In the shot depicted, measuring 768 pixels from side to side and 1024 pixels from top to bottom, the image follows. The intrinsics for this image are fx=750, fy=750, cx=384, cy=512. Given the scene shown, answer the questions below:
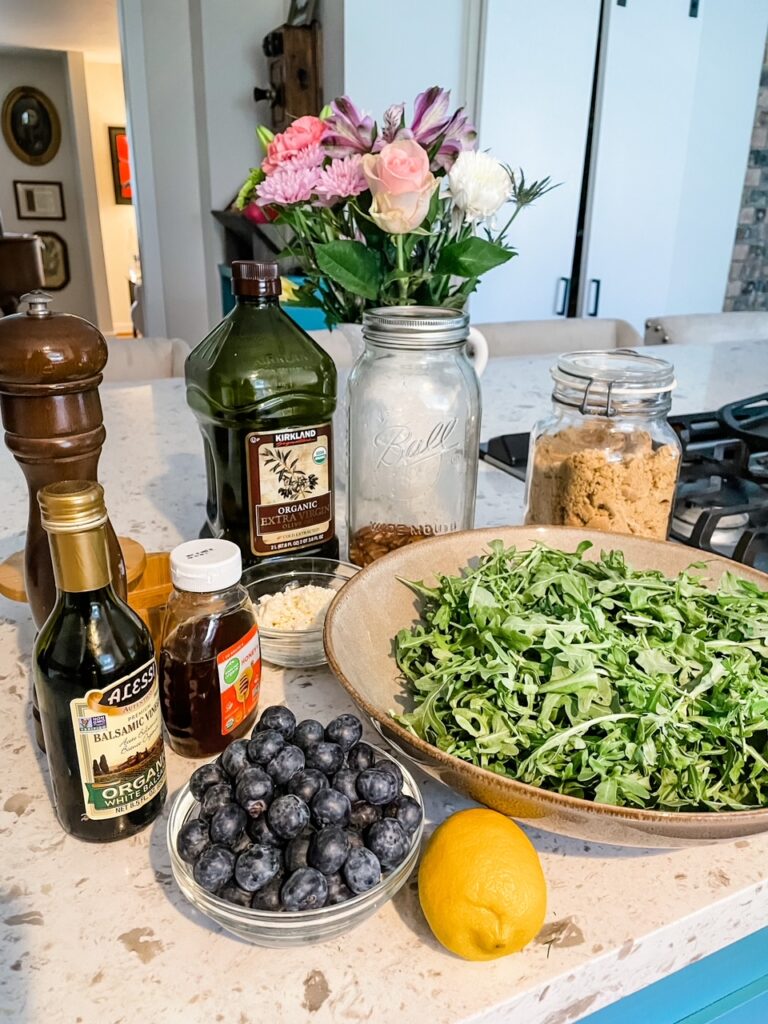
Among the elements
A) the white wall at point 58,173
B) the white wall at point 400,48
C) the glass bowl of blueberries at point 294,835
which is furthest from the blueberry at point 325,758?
the white wall at point 58,173

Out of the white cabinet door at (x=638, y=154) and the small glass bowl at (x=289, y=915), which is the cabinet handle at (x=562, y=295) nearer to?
the white cabinet door at (x=638, y=154)

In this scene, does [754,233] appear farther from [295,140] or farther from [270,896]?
[270,896]

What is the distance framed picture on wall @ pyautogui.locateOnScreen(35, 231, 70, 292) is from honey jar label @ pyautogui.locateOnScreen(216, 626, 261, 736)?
25.0 ft

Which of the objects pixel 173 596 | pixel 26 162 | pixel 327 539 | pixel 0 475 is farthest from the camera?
pixel 26 162

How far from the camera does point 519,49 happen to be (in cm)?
288

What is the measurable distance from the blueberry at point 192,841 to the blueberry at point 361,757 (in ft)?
0.32

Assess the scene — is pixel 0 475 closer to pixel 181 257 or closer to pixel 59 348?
pixel 59 348

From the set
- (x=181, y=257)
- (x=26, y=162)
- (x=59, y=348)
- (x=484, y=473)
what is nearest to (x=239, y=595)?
(x=59, y=348)

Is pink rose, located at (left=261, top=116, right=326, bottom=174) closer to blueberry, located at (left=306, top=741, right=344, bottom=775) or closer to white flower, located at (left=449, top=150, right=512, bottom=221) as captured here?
white flower, located at (left=449, top=150, right=512, bottom=221)

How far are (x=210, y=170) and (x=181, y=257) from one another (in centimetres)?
51

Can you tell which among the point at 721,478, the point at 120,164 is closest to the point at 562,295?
the point at 721,478

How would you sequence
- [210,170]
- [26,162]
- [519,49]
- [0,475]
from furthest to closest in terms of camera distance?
1. [26,162]
2. [210,170]
3. [519,49]
4. [0,475]

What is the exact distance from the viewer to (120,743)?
459 mm

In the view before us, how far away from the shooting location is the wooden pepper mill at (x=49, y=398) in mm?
474
